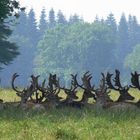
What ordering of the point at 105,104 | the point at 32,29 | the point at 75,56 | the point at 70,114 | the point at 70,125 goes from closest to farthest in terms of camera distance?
the point at 70,125 < the point at 70,114 < the point at 105,104 < the point at 75,56 < the point at 32,29

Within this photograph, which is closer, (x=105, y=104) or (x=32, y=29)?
(x=105, y=104)

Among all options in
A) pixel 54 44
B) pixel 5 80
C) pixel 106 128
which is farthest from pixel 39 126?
pixel 54 44

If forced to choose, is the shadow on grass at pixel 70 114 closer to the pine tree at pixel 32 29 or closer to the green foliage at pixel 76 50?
the green foliage at pixel 76 50

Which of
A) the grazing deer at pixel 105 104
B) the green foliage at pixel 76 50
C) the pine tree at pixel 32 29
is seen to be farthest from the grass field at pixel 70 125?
the pine tree at pixel 32 29

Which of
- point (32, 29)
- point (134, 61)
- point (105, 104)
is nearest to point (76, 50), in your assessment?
point (134, 61)

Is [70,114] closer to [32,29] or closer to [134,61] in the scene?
[134,61]

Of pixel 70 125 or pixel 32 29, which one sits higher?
pixel 32 29

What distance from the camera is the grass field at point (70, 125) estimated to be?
963cm

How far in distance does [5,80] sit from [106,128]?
125 metres

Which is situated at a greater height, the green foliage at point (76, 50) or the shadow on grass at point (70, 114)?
the green foliage at point (76, 50)

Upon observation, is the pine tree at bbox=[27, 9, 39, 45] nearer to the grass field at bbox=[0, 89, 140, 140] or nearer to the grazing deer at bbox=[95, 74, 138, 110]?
the grazing deer at bbox=[95, 74, 138, 110]

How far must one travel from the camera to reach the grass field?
31.6ft

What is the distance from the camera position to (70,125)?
10906 mm

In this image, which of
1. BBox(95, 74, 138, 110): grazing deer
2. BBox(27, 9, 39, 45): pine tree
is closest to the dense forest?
BBox(27, 9, 39, 45): pine tree
